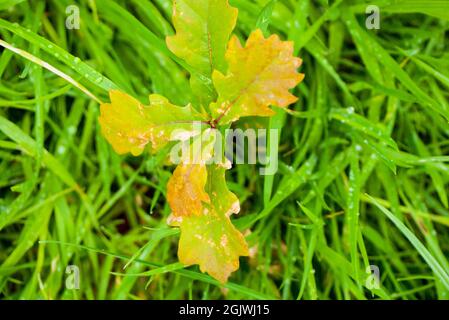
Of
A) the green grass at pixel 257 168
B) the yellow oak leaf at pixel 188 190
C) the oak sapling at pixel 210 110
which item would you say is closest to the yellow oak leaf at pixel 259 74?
the oak sapling at pixel 210 110

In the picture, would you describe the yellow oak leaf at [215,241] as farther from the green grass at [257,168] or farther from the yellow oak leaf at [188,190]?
the green grass at [257,168]

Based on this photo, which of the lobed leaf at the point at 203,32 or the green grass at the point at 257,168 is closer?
the lobed leaf at the point at 203,32

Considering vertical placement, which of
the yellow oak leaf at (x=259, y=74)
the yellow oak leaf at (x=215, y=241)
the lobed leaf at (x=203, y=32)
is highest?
the lobed leaf at (x=203, y=32)

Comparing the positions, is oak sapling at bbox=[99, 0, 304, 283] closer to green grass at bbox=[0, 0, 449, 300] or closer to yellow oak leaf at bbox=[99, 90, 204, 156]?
yellow oak leaf at bbox=[99, 90, 204, 156]

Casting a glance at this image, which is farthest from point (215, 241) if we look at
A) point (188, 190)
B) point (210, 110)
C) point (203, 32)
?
point (203, 32)

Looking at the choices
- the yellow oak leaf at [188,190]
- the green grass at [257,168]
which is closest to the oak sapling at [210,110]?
the yellow oak leaf at [188,190]

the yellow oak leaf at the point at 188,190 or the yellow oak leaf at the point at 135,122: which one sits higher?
the yellow oak leaf at the point at 135,122

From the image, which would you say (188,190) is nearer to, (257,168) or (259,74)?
(259,74)

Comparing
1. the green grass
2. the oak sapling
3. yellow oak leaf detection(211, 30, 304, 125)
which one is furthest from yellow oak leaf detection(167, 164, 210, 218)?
the green grass
